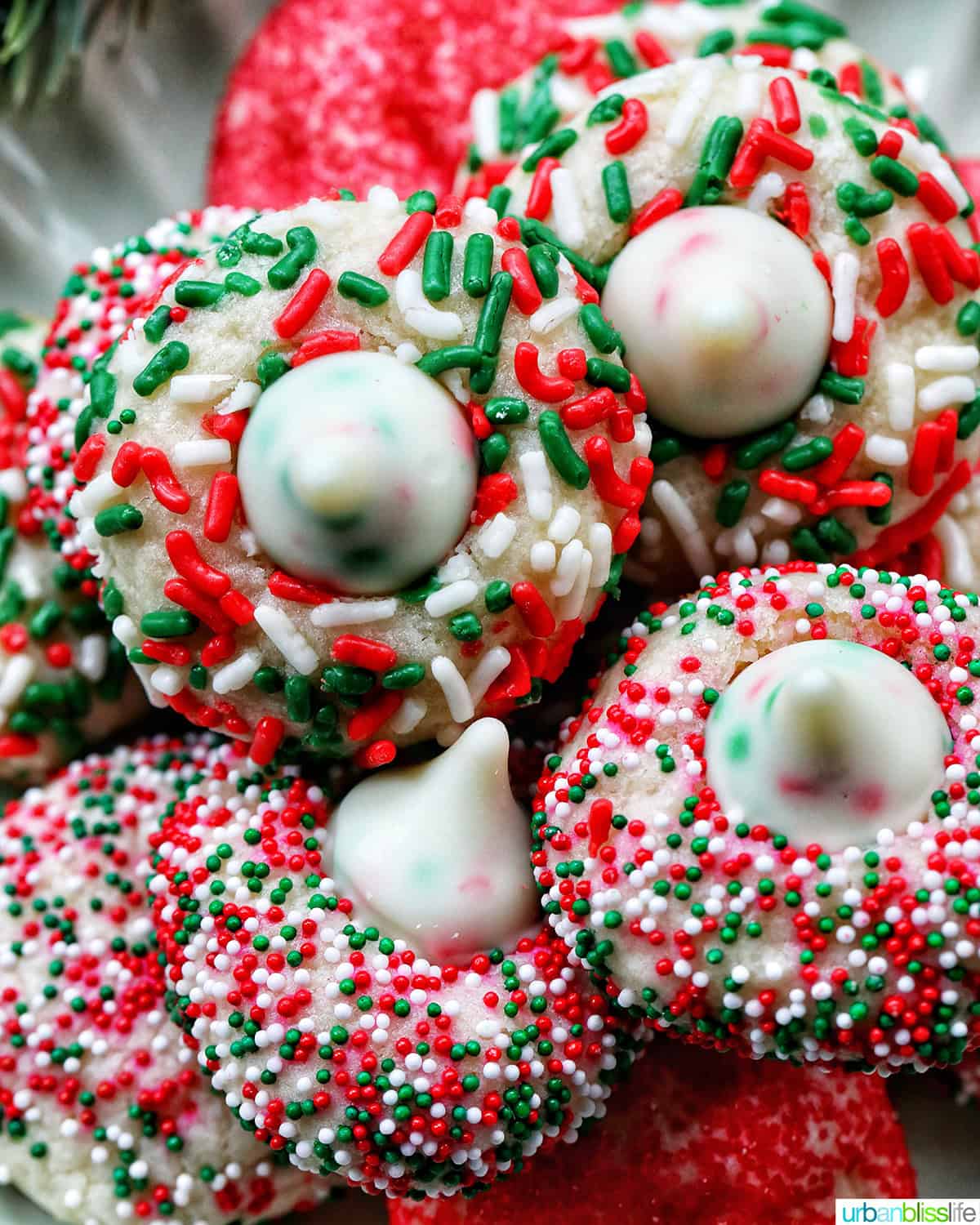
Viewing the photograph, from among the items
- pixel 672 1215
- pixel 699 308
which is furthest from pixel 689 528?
pixel 672 1215

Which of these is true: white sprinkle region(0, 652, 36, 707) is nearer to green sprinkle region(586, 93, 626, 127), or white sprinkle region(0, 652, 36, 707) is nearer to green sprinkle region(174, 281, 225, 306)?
green sprinkle region(174, 281, 225, 306)

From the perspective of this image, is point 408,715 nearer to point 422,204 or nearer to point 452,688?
point 452,688

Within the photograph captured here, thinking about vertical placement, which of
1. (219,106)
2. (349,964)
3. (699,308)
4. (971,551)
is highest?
(219,106)

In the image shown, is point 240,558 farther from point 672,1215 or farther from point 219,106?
point 219,106

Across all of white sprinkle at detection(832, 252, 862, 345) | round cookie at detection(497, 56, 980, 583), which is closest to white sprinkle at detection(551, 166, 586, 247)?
round cookie at detection(497, 56, 980, 583)

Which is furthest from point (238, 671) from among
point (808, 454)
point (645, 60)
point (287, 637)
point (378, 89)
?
A: point (378, 89)

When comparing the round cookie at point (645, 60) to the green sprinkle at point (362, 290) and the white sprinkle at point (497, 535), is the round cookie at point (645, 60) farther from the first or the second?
the white sprinkle at point (497, 535)
